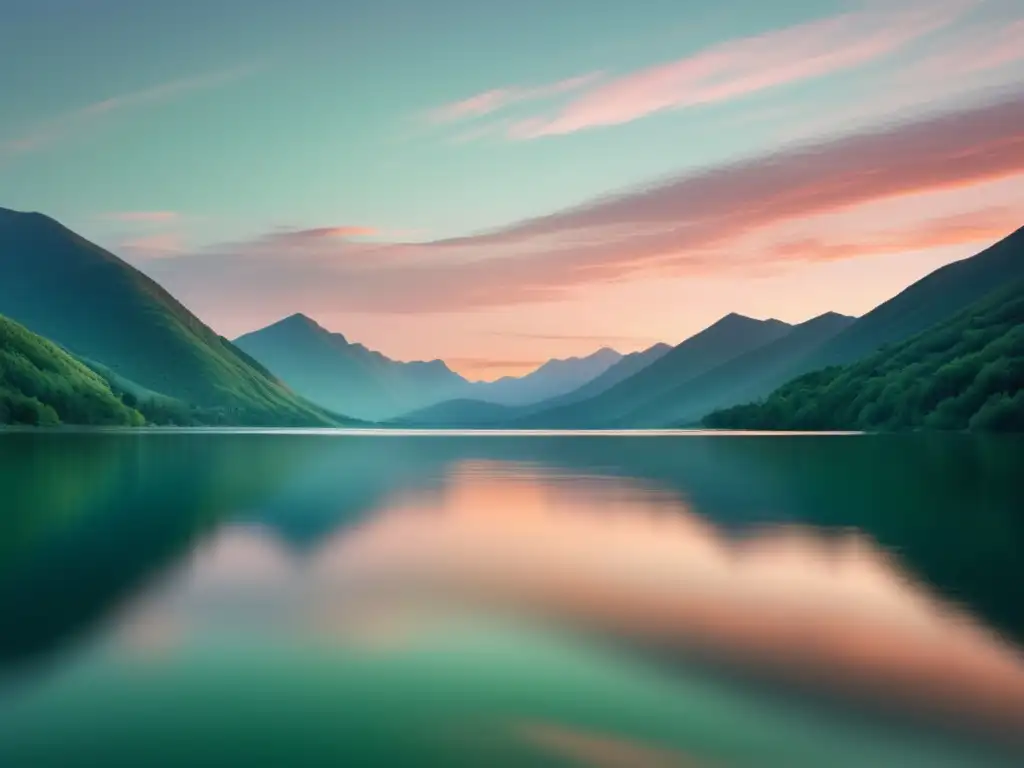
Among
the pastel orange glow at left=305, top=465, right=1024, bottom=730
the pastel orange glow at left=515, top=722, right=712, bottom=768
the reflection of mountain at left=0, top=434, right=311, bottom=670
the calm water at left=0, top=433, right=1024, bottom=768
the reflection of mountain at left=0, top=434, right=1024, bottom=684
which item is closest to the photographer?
the pastel orange glow at left=515, top=722, right=712, bottom=768

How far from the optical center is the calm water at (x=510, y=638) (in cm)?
1369

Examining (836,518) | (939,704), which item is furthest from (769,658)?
(836,518)

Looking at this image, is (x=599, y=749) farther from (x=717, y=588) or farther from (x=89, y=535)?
(x=89, y=535)

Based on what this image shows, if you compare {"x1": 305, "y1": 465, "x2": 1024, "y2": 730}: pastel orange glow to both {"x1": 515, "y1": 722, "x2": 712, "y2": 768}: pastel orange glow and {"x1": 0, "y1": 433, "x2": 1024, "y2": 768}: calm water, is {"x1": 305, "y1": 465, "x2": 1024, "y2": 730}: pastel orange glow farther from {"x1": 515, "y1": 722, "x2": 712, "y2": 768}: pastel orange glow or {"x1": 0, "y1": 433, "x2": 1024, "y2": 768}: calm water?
{"x1": 515, "y1": 722, "x2": 712, "y2": 768}: pastel orange glow

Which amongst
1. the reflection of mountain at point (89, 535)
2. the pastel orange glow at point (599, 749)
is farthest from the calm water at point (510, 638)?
the reflection of mountain at point (89, 535)

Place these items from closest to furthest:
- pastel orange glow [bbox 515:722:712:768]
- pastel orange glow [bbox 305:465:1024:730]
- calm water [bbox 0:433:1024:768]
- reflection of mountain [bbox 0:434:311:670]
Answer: pastel orange glow [bbox 515:722:712:768]
calm water [bbox 0:433:1024:768]
pastel orange glow [bbox 305:465:1024:730]
reflection of mountain [bbox 0:434:311:670]

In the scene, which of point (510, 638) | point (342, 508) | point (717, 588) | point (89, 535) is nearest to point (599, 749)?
point (510, 638)

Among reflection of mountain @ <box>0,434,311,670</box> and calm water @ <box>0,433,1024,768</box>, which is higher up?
reflection of mountain @ <box>0,434,311,670</box>

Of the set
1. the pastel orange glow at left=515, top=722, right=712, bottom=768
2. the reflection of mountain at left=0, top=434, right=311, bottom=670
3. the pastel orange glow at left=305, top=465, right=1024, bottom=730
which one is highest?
the reflection of mountain at left=0, top=434, right=311, bottom=670

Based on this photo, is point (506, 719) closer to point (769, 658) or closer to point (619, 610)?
point (769, 658)

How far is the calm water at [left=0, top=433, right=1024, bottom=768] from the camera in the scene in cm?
1369

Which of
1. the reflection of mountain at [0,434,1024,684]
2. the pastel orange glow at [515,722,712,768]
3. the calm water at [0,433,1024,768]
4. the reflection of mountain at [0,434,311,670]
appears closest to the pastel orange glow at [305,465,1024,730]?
the calm water at [0,433,1024,768]

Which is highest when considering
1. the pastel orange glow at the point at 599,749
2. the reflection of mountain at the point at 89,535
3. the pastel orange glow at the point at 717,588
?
the reflection of mountain at the point at 89,535

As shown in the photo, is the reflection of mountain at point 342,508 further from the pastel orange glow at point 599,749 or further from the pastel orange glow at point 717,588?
the pastel orange glow at point 599,749
